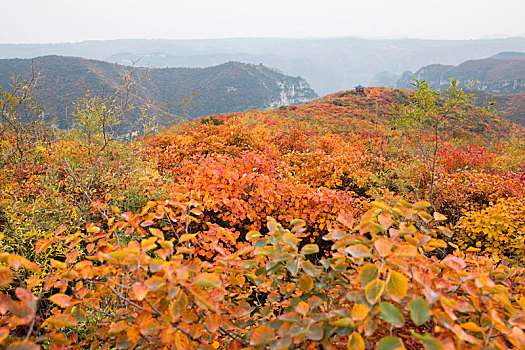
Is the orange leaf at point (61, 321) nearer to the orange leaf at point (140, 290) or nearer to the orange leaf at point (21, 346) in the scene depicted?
the orange leaf at point (21, 346)

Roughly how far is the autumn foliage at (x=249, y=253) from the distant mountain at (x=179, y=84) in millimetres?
42003

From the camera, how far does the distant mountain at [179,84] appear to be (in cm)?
5322

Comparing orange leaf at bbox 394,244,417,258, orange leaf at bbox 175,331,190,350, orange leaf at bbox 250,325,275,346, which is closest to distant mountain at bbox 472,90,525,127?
orange leaf at bbox 394,244,417,258

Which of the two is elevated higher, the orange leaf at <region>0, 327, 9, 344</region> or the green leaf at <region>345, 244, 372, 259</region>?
the green leaf at <region>345, 244, 372, 259</region>

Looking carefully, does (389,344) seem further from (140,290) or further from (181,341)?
(140,290)

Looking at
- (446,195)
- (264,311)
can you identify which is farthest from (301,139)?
(264,311)

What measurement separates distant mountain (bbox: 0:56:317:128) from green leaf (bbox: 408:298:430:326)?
46907 mm

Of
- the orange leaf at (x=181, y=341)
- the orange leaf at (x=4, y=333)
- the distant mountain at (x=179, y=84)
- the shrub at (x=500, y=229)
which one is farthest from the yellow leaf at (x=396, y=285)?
the distant mountain at (x=179, y=84)

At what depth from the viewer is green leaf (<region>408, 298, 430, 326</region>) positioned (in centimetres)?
96

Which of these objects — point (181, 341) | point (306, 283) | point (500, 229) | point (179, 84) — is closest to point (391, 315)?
point (306, 283)

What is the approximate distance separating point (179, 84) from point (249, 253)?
91.4 m

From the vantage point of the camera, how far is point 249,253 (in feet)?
9.92

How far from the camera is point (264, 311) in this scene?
1493 millimetres

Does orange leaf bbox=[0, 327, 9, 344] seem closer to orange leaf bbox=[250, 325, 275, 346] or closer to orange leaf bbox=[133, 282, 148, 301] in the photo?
orange leaf bbox=[133, 282, 148, 301]
